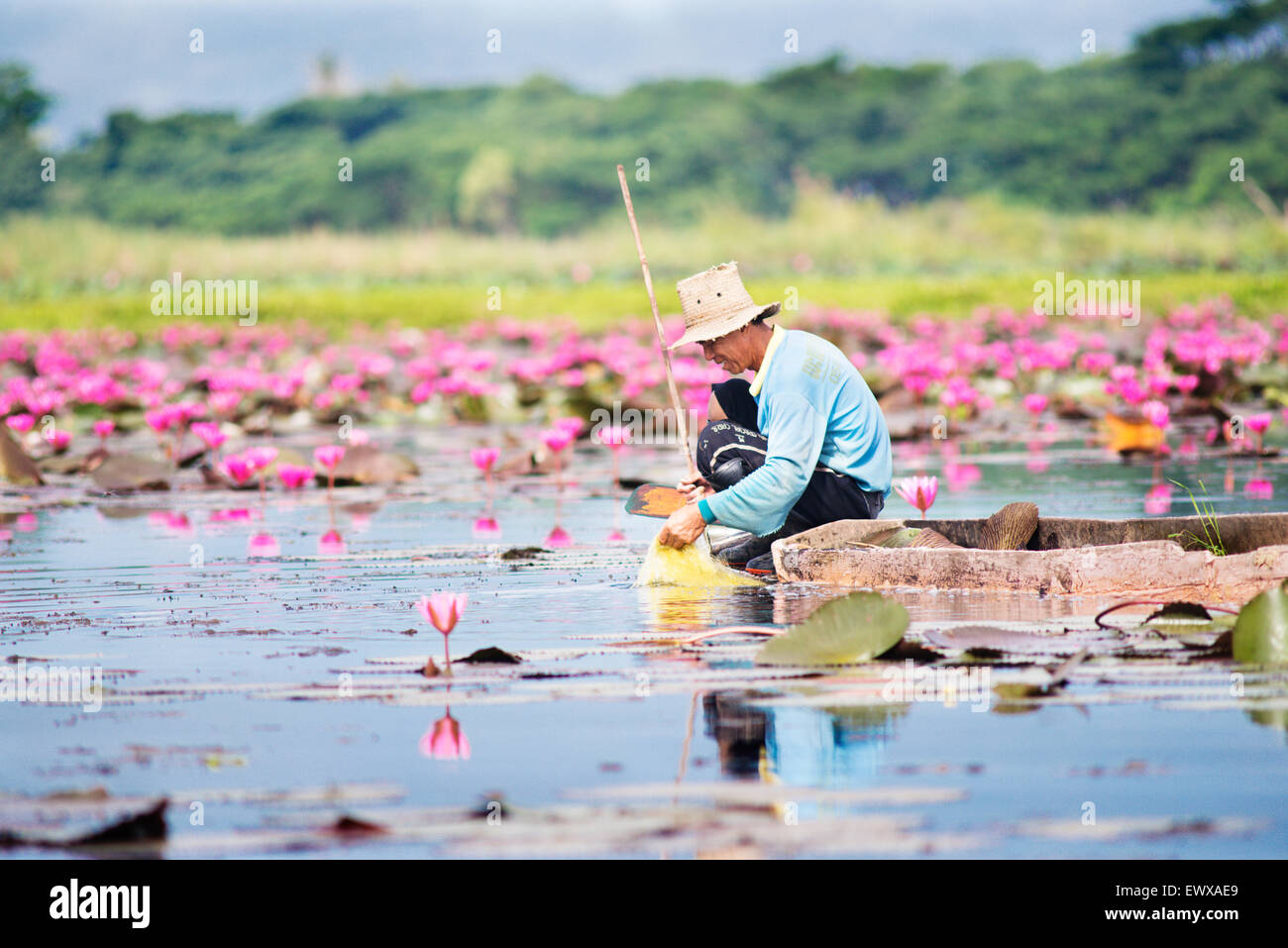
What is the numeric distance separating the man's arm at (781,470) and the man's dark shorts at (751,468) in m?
0.45

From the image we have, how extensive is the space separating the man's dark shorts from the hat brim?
0.68m

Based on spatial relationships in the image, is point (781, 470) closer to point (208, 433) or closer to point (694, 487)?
point (694, 487)

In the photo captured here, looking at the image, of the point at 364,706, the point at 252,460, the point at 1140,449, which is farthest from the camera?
the point at 1140,449

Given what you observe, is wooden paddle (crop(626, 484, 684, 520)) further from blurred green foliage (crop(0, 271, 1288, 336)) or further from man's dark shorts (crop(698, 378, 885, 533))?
blurred green foliage (crop(0, 271, 1288, 336))

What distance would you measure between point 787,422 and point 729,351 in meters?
0.36

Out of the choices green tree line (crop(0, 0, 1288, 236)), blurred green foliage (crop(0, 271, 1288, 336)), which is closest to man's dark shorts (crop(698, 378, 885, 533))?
blurred green foliage (crop(0, 271, 1288, 336))

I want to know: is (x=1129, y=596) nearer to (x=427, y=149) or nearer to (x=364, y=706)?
(x=364, y=706)

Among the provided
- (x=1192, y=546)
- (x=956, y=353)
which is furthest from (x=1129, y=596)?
(x=956, y=353)

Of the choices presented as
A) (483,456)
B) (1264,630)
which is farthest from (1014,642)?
(483,456)

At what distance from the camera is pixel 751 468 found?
24.2ft

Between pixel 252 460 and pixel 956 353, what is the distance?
8454mm

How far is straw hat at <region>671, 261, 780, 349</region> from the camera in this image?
6.80m

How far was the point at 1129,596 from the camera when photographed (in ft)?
20.1

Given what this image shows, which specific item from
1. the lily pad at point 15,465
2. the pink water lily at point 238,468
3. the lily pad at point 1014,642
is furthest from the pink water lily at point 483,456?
the lily pad at point 1014,642
